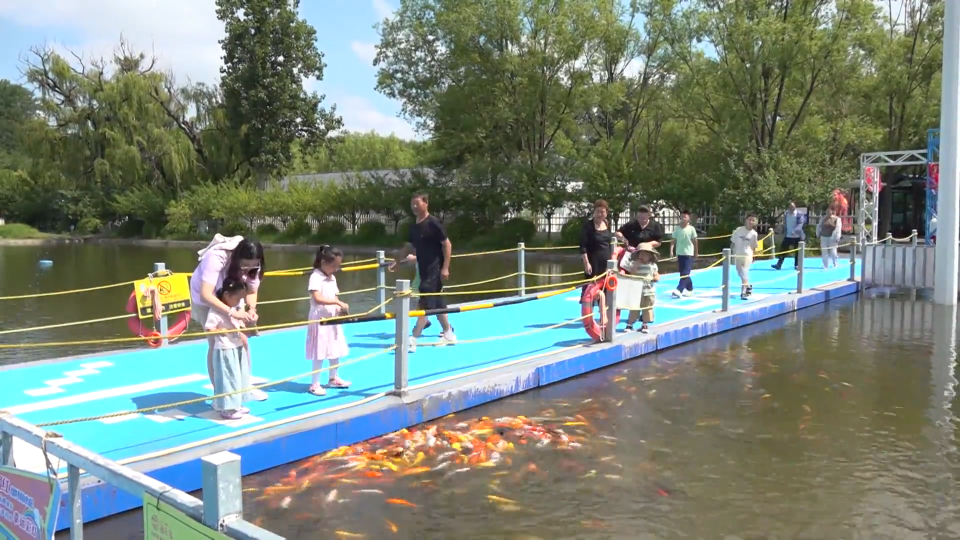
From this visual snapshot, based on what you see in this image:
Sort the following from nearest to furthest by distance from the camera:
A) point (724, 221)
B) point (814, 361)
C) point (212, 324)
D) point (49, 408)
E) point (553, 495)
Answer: point (553, 495) < point (212, 324) < point (49, 408) < point (814, 361) < point (724, 221)

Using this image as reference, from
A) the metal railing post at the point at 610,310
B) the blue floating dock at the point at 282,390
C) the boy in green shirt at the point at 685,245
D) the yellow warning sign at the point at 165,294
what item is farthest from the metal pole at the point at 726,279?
the yellow warning sign at the point at 165,294

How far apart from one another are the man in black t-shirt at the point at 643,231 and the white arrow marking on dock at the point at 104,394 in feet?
20.2

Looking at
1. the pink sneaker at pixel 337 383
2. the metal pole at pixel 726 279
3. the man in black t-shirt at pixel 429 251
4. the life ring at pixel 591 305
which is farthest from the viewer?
the metal pole at pixel 726 279

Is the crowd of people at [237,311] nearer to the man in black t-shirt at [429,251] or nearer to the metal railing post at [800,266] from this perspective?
the man in black t-shirt at [429,251]

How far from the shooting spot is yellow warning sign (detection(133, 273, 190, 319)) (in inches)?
326

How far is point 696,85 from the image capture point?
3388cm

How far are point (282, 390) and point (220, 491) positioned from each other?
5.07m

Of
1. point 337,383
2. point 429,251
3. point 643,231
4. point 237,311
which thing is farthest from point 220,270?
point 643,231

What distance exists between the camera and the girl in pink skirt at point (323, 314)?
6961 millimetres

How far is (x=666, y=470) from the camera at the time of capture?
607cm

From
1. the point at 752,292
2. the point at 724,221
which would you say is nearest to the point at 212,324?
the point at 752,292

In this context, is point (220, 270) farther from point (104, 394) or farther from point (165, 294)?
point (165, 294)

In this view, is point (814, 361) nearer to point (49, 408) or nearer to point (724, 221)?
point (49, 408)

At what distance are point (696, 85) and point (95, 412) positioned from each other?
31.5m
